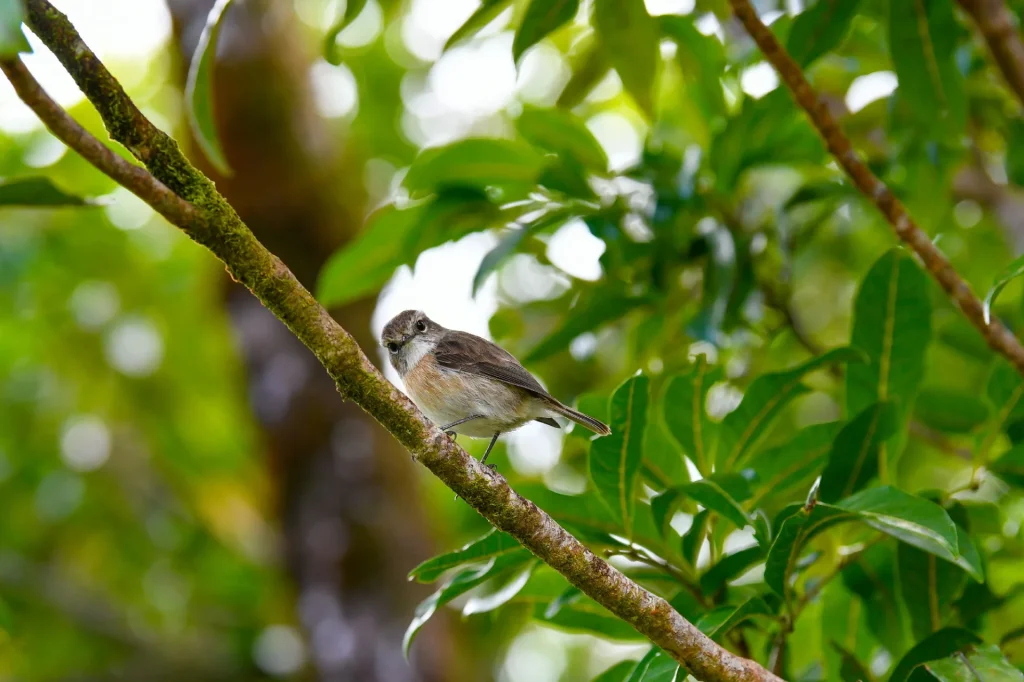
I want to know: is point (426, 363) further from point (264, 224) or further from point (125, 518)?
point (125, 518)

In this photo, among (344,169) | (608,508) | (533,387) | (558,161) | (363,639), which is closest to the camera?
(608,508)

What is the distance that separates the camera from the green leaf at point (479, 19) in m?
2.80

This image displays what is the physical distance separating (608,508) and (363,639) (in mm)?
3008

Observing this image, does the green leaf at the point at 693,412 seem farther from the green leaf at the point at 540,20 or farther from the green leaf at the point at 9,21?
the green leaf at the point at 9,21

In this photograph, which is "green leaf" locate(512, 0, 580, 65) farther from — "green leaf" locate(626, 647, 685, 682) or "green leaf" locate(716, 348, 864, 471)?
"green leaf" locate(626, 647, 685, 682)

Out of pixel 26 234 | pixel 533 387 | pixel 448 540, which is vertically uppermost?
pixel 26 234

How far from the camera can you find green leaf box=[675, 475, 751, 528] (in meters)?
2.17

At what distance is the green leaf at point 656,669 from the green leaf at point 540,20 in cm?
177

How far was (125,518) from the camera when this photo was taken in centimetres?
774

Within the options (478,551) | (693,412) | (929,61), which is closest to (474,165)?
(693,412)

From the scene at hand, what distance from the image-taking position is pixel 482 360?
11.9 feet

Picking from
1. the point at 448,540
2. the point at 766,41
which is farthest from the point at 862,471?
the point at 448,540

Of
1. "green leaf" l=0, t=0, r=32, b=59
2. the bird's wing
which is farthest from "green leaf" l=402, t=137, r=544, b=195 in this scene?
"green leaf" l=0, t=0, r=32, b=59

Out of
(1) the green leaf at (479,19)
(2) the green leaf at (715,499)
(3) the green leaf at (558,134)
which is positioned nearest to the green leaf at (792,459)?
(2) the green leaf at (715,499)
